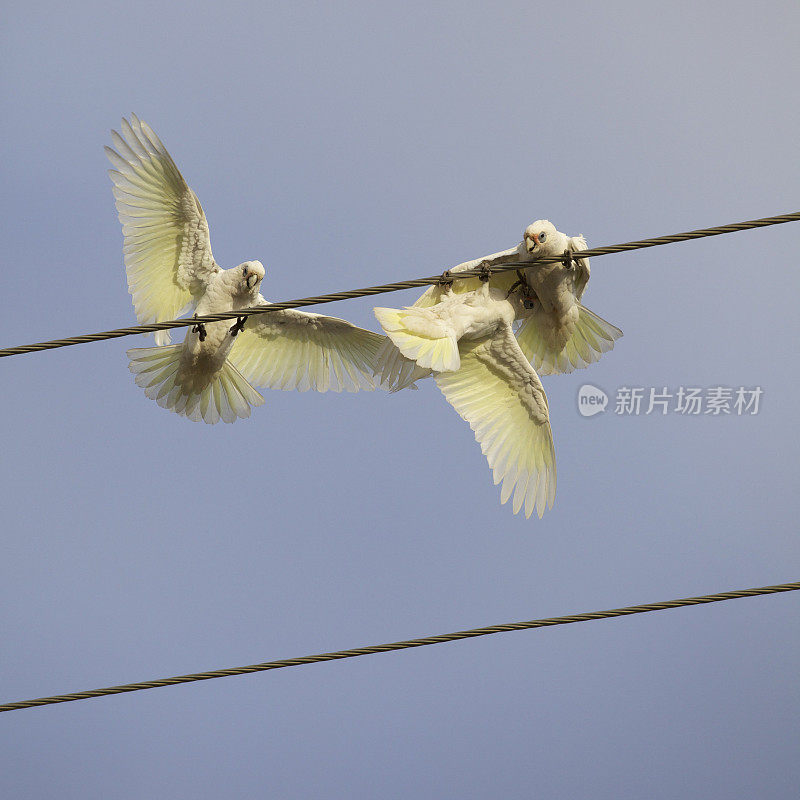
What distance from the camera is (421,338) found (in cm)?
661

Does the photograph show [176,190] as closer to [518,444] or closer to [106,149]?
[106,149]

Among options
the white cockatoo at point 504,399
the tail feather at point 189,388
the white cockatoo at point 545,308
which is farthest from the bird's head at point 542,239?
the tail feather at point 189,388

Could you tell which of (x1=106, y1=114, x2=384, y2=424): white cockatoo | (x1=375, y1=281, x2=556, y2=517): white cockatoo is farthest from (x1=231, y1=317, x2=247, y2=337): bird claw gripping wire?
(x1=375, y1=281, x2=556, y2=517): white cockatoo

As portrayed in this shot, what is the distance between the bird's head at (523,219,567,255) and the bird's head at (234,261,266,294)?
1739 mm

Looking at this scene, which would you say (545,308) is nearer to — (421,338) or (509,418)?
(509,418)

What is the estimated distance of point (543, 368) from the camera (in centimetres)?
754

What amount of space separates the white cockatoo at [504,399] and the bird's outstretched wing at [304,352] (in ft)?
3.07

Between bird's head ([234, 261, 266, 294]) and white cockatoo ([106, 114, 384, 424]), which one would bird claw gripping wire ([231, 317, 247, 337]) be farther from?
bird's head ([234, 261, 266, 294])

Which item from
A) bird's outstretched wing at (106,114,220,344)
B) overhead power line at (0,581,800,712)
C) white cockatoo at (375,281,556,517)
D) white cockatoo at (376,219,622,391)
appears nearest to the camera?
overhead power line at (0,581,800,712)

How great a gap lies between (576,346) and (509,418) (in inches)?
28.3

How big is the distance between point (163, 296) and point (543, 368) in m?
2.54

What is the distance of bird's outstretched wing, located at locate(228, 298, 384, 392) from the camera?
7.84 m

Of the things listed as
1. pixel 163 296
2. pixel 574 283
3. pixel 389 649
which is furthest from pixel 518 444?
pixel 389 649

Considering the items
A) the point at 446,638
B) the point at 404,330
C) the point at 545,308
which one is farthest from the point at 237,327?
the point at 446,638
